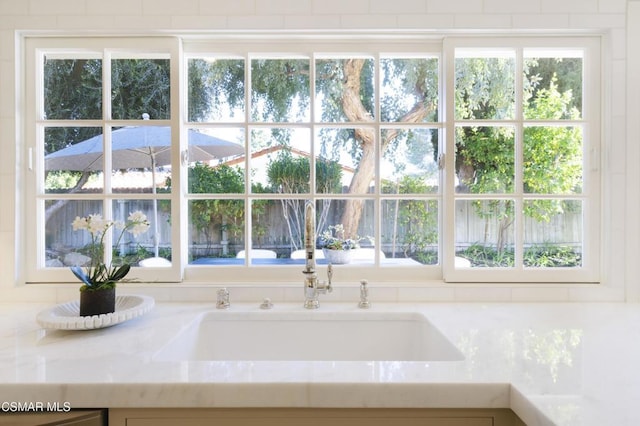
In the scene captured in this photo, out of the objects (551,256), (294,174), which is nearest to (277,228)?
(294,174)

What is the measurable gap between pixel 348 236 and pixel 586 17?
1355mm

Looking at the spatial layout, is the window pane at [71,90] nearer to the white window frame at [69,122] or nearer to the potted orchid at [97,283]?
the white window frame at [69,122]

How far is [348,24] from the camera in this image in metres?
1.60

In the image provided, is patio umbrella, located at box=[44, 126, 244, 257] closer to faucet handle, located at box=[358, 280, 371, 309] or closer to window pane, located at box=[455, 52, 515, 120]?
faucet handle, located at box=[358, 280, 371, 309]

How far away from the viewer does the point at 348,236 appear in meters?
1.72

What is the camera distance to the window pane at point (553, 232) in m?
1.69

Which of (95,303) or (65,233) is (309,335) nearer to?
(95,303)

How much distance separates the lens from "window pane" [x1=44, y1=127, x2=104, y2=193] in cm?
168

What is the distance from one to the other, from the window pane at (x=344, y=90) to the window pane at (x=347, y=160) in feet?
0.24

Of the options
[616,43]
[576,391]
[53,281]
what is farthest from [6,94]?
[616,43]

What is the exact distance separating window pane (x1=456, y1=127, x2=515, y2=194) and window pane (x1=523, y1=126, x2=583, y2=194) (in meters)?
0.07

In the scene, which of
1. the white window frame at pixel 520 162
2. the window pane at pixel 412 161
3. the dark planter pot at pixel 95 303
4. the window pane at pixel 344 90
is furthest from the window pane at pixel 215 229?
the white window frame at pixel 520 162

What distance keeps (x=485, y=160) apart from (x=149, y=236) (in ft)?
5.00

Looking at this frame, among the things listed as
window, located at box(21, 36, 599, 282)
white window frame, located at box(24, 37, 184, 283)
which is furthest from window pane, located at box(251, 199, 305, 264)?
white window frame, located at box(24, 37, 184, 283)
